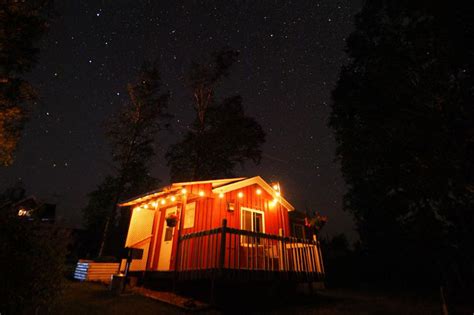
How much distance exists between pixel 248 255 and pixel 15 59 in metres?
15.1

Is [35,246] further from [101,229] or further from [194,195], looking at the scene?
[101,229]

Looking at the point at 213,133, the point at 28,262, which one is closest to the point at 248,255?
the point at 28,262

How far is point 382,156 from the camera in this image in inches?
552

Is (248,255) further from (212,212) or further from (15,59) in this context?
(15,59)

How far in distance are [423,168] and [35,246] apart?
1431 cm

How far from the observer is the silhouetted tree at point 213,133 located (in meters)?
20.7

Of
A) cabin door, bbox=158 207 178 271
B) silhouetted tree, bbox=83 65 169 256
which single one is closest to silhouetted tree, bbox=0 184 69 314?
cabin door, bbox=158 207 178 271

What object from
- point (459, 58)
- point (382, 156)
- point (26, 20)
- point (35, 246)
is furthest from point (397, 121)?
point (26, 20)

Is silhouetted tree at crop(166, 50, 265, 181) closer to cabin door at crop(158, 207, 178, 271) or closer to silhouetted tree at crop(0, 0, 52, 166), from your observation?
cabin door at crop(158, 207, 178, 271)

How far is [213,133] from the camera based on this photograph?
20.6 metres

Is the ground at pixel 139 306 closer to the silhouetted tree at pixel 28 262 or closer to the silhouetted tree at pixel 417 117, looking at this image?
the silhouetted tree at pixel 28 262

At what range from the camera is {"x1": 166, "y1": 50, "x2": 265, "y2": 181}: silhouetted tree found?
2070 centimetres

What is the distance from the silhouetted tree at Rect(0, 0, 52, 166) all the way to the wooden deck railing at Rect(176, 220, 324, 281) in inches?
452

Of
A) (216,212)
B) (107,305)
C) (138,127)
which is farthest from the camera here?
(138,127)
